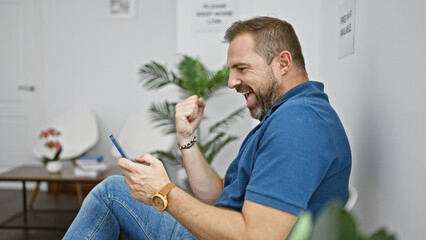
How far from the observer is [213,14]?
10.9 ft

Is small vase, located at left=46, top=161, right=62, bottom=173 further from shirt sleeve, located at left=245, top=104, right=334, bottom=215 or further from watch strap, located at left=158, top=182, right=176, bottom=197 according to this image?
shirt sleeve, located at left=245, top=104, right=334, bottom=215

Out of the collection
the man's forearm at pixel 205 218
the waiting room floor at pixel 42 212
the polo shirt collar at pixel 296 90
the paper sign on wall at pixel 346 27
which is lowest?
the waiting room floor at pixel 42 212

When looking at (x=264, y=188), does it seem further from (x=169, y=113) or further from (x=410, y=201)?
(x=169, y=113)

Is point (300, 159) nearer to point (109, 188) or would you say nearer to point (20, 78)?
point (109, 188)

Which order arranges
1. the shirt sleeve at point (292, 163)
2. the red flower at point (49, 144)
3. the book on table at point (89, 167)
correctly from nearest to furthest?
the shirt sleeve at point (292, 163)
the book on table at point (89, 167)
the red flower at point (49, 144)

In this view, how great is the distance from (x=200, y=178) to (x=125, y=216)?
36cm

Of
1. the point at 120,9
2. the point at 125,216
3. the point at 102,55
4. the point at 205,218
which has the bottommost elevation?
the point at 125,216

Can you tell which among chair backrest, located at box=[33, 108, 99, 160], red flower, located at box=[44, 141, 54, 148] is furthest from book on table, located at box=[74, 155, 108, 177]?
chair backrest, located at box=[33, 108, 99, 160]

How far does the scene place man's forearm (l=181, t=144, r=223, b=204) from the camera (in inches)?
64.3

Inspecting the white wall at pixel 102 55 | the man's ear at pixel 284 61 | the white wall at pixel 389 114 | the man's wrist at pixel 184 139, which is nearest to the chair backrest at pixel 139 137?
the white wall at pixel 102 55

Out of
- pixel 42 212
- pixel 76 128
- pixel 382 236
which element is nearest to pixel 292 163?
pixel 382 236

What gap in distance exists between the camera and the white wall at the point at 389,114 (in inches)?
39.6

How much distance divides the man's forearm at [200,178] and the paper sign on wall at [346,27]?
757 millimetres

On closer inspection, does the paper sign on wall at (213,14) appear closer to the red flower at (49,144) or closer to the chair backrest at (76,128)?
the red flower at (49,144)
